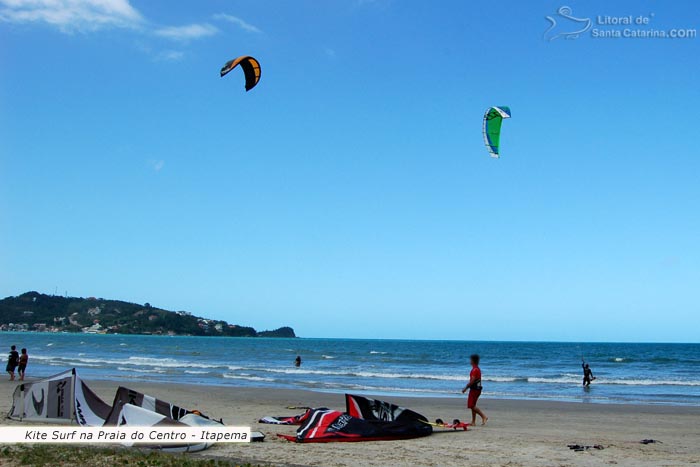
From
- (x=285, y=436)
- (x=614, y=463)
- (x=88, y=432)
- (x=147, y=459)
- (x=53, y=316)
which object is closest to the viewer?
(x=147, y=459)

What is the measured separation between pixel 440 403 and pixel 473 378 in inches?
238

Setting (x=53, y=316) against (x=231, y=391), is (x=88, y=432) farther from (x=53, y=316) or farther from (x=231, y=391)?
(x=53, y=316)

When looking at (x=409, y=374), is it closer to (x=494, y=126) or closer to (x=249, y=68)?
(x=494, y=126)

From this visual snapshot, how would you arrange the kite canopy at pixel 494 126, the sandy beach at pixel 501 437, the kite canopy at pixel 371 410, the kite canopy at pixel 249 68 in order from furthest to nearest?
the kite canopy at pixel 494 126, the kite canopy at pixel 249 68, the kite canopy at pixel 371 410, the sandy beach at pixel 501 437

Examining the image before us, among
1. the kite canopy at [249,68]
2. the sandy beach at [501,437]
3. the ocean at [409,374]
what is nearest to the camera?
the sandy beach at [501,437]

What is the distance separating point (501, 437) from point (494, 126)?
8187 millimetres

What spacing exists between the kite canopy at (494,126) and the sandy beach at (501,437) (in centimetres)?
607

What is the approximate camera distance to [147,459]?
7.24 meters

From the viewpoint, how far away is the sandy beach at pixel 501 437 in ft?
27.2

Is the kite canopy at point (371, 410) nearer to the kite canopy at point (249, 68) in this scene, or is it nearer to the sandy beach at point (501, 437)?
the sandy beach at point (501, 437)

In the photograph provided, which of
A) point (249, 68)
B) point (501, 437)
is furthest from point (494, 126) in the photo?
point (501, 437)

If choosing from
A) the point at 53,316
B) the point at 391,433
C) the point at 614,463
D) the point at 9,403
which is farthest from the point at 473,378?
the point at 53,316

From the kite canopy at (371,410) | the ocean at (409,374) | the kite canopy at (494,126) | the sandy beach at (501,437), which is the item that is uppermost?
the kite canopy at (494,126)

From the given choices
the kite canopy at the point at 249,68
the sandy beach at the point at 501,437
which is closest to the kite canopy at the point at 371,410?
the sandy beach at the point at 501,437
